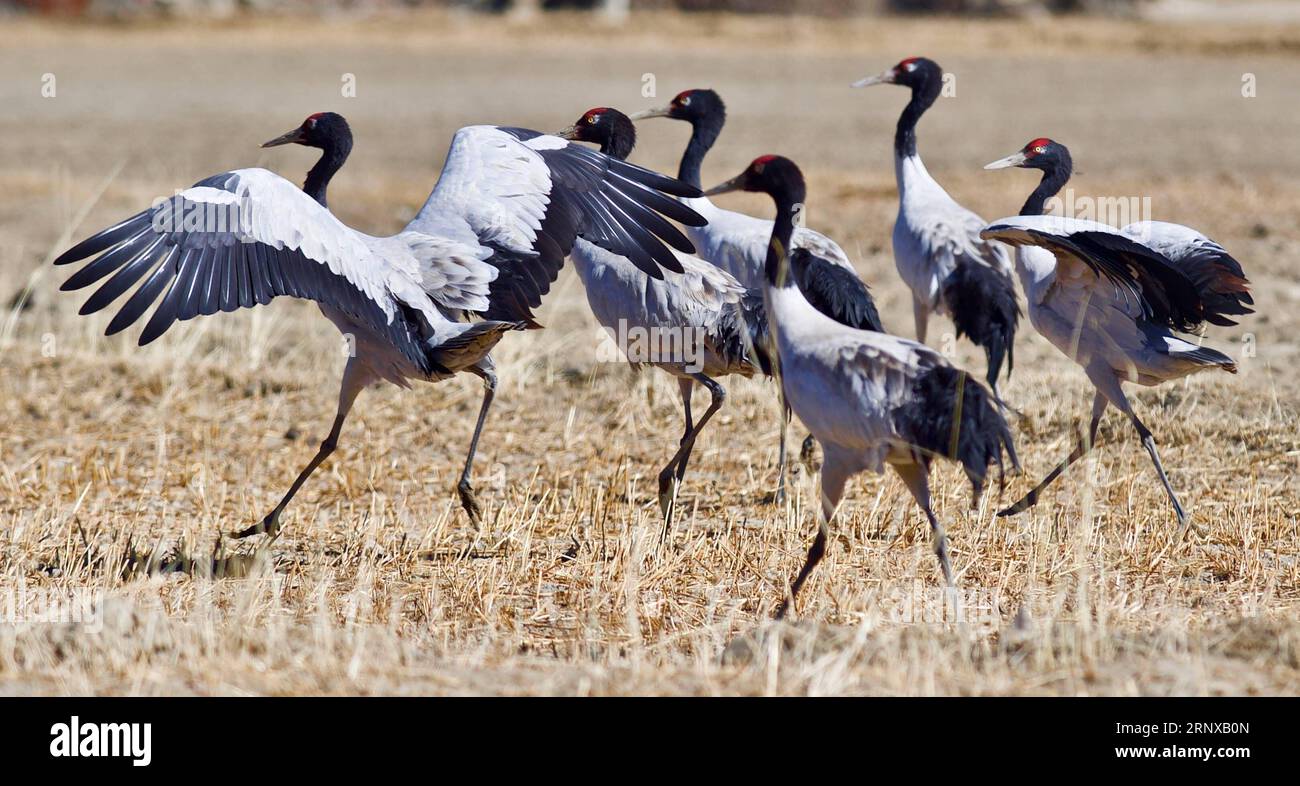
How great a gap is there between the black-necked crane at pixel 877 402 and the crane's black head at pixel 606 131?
2.58 m

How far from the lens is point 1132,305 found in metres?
6.68

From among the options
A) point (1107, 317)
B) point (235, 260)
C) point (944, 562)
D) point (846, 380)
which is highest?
point (235, 260)

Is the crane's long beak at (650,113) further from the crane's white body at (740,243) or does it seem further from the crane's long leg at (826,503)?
the crane's long leg at (826,503)

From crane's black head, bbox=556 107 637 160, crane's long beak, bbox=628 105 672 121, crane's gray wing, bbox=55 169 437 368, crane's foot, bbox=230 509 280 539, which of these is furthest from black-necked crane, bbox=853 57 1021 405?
crane's foot, bbox=230 509 280 539

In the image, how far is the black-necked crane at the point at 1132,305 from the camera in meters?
6.30

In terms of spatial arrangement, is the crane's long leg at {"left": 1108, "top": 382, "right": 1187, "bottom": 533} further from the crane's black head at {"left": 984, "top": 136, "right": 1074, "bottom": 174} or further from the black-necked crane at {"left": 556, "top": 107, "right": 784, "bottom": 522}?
the black-necked crane at {"left": 556, "top": 107, "right": 784, "bottom": 522}

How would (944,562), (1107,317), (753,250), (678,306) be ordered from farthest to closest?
(753,250)
(678,306)
(1107,317)
(944,562)

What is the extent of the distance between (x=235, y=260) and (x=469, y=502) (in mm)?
1513

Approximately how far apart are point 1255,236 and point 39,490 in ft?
27.0

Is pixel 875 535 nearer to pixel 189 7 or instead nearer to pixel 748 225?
pixel 748 225

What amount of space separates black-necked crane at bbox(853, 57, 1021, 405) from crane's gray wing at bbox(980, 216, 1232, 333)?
3.66ft

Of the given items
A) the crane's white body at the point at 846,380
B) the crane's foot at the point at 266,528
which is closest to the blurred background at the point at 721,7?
the crane's foot at the point at 266,528

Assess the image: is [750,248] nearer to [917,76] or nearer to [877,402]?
[917,76]

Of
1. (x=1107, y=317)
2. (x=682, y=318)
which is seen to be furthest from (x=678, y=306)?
(x=1107, y=317)
